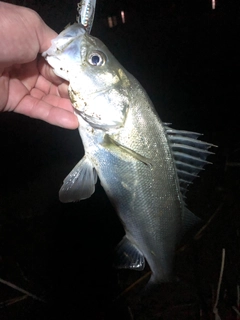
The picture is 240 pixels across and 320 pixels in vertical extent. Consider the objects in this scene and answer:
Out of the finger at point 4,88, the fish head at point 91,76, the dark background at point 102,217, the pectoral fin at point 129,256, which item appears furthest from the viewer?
the dark background at point 102,217

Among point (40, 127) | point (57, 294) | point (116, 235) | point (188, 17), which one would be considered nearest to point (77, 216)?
point (116, 235)

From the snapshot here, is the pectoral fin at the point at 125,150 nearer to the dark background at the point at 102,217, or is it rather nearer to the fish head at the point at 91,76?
the fish head at the point at 91,76

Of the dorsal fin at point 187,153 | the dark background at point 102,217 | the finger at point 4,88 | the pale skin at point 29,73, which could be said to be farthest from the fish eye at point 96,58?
the dark background at point 102,217

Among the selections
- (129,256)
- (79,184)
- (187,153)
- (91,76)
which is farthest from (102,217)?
(91,76)

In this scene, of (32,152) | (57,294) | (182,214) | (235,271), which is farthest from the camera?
(32,152)

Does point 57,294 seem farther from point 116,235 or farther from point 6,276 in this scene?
point 116,235

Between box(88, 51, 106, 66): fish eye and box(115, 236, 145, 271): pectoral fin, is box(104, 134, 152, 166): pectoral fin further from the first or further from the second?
box(115, 236, 145, 271): pectoral fin

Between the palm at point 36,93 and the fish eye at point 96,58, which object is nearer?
the fish eye at point 96,58
